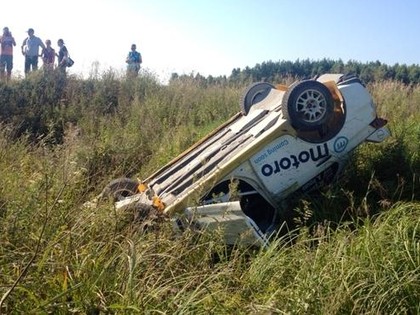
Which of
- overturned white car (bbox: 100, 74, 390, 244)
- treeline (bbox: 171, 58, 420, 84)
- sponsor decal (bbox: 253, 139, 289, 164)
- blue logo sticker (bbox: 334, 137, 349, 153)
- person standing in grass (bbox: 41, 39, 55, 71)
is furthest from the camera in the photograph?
person standing in grass (bbox: 41, 39, 55, 71)

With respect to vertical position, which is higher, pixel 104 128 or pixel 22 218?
pixel 104 128

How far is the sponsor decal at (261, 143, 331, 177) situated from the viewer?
497 cm

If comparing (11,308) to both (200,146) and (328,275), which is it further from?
(200,146)

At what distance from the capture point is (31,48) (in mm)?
14438

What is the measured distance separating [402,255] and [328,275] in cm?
58

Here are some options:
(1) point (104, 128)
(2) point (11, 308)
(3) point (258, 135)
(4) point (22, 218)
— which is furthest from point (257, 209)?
(1) point (104, 128)

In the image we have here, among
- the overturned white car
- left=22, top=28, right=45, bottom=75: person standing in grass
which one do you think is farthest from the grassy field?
left=22, top=28, right=45, bottom=75: person standing in grass

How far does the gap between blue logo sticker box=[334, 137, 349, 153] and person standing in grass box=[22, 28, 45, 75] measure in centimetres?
1112

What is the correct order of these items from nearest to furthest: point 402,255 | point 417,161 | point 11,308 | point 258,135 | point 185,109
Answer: point 11,308 < point 402,255 < point 258,135 < point 417,161 < point 185,109

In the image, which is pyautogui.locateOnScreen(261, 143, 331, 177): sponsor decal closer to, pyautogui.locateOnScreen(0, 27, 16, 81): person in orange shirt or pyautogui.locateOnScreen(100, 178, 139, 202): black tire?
pyautogui.locateOnScreen(100, 178, 139, 202): black tire

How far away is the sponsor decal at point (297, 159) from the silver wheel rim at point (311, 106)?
299 mm

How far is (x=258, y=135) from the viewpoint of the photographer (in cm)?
517

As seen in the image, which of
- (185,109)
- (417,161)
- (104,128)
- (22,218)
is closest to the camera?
(22,218)

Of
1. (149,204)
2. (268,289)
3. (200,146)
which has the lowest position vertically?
(268,289)
